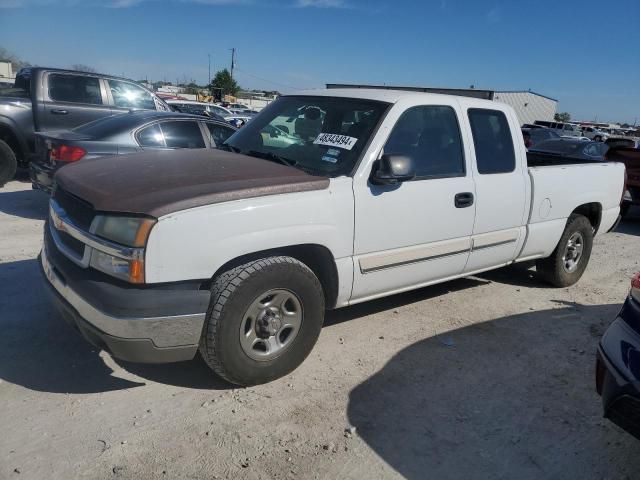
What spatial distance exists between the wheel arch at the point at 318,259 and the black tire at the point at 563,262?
2.93 m

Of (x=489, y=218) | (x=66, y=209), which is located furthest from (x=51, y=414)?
(x=489, y=218)

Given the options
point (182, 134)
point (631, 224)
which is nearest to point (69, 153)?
point (182, 134)

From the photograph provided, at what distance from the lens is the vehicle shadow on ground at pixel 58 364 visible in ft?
10.7

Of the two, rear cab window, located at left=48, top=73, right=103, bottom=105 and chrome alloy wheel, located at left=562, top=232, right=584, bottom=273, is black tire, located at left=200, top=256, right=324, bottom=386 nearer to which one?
chrome alloy wheel, located at left=562, top=232, right=584, bottom=273

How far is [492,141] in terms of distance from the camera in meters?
4.54

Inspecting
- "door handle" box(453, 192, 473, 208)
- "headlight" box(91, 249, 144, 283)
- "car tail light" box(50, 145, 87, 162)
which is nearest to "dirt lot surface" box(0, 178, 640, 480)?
"headlight" box(91, 249, 144, 283)

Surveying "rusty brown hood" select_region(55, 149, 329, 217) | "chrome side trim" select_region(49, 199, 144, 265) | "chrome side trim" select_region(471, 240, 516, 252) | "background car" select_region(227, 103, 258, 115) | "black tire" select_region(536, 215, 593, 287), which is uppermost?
"rusty brown hood" select_region(55, 149, 329, 217)

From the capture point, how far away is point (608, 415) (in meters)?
2.63

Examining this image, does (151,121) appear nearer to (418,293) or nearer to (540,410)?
(418,293)

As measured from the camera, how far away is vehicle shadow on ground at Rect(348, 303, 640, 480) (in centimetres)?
283

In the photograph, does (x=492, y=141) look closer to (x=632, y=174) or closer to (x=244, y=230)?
(x=244, y=230)

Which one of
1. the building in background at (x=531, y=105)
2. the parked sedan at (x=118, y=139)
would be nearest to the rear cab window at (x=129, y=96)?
the parked sedan at (x=118, y=139)

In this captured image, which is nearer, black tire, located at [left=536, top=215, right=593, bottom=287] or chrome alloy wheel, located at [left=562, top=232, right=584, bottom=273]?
black tire, located at [left=536, top=215, right=593, bottom=287]

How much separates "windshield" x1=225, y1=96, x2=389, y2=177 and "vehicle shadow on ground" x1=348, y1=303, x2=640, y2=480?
1.50 metres
